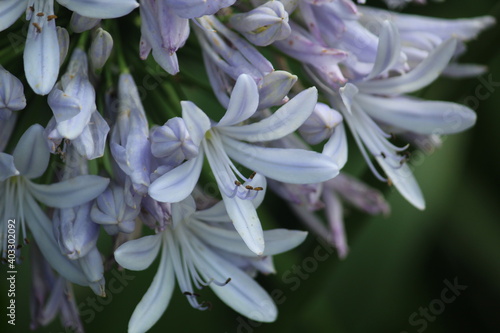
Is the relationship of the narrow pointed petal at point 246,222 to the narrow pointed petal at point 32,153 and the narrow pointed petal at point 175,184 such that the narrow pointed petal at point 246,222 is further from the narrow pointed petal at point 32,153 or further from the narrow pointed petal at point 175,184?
the narrow pointed petal at point 32,153

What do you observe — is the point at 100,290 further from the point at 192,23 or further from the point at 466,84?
the point at 466,84

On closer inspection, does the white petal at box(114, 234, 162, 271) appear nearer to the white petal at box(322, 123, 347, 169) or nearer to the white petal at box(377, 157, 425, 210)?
Result: the white petal at box(322, 123, 347, 169)

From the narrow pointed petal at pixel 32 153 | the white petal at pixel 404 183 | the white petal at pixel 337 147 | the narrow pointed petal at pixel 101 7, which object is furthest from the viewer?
the white petal at pixel 404 183

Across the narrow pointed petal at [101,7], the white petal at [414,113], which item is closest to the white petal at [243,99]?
the narrow pointed petal at [101,7]

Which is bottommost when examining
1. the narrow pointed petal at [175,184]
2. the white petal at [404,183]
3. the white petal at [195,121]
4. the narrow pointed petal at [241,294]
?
the narrow pointed petal at [241,294]

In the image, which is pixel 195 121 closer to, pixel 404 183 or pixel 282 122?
pixel 282 122

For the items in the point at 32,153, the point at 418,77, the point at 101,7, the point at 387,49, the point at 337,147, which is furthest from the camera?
the point at 418,77

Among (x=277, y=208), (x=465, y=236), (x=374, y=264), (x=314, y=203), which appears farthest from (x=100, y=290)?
(x=465, y=236)

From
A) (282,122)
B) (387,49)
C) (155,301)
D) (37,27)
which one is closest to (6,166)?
(37,27)
